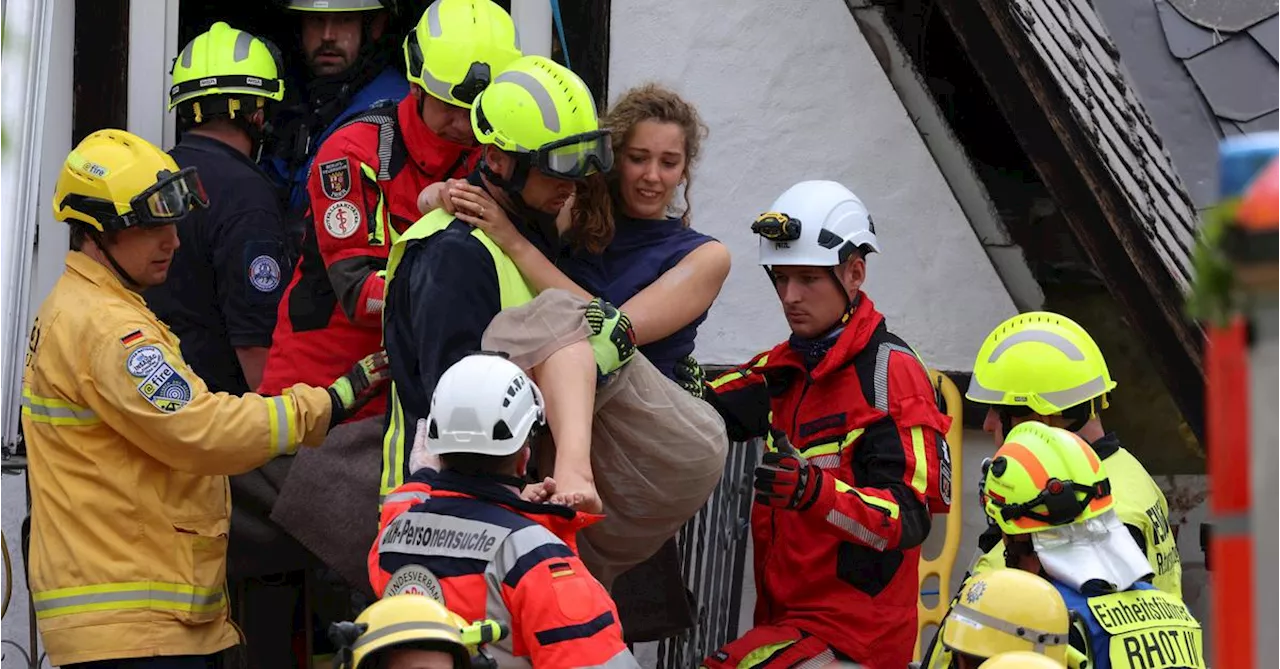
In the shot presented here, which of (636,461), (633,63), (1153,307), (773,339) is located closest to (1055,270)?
Answer: (1153,307)

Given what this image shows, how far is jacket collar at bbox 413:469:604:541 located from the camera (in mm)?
3666

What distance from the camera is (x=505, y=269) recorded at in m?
4.25

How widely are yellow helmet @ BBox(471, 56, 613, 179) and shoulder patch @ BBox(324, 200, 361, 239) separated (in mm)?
705

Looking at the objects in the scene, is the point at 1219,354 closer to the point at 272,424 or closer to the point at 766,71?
the point at 272,424

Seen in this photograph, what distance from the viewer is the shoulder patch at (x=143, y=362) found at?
4.45 meters

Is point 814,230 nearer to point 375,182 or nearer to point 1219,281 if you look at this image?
point 375,182

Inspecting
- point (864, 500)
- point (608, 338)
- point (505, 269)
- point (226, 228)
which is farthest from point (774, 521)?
point (226, 228)

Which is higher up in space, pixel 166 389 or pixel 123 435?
pixel 166 389

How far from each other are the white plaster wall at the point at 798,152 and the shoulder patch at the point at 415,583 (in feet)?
9.37

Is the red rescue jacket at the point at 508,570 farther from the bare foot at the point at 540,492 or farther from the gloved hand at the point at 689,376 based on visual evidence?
the gloved hand at the point at 689,376

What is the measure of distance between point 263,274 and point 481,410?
188 centimetres

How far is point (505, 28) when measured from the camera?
5.14 metres

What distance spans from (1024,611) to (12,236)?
10.6 ft

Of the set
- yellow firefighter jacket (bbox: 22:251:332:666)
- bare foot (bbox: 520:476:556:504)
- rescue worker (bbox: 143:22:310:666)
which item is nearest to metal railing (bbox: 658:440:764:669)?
rescue worker (bbox: 143:22:310:666)
